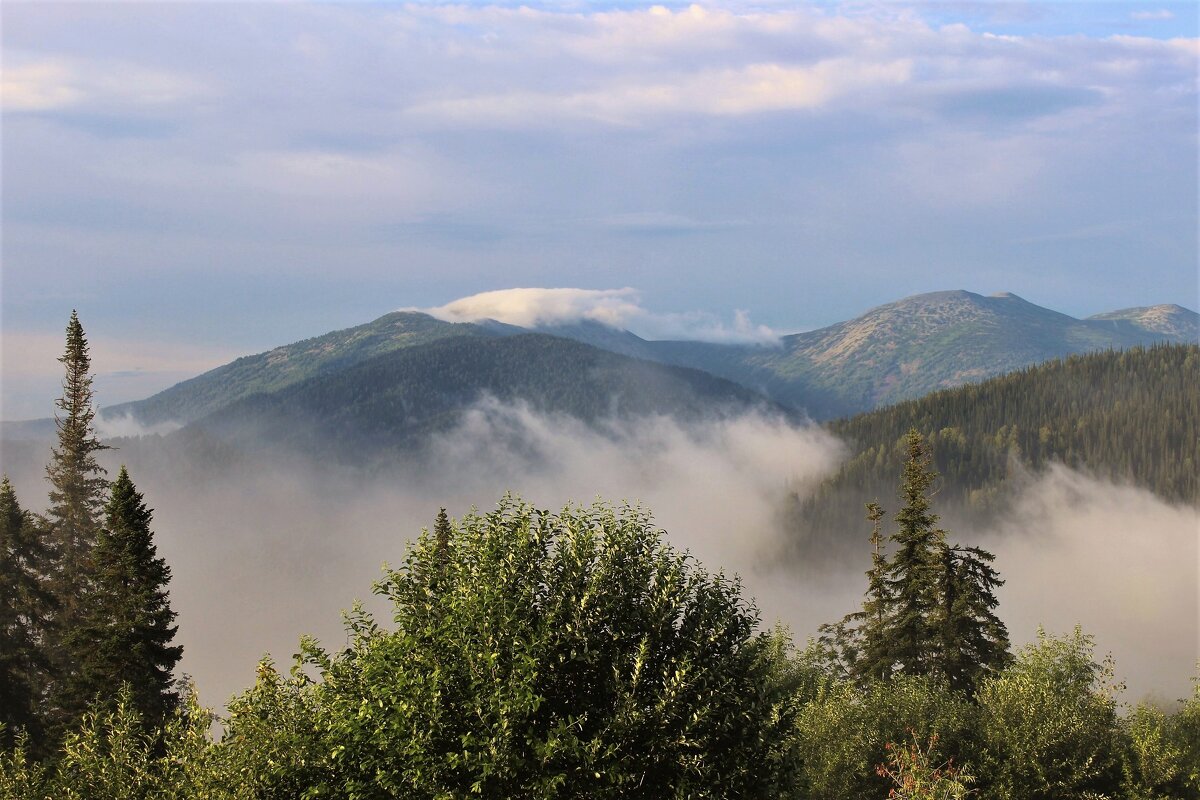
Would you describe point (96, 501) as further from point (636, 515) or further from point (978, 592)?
point (978, 592)

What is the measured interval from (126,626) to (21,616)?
2030cm

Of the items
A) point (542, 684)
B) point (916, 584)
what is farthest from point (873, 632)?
point (542, 684)

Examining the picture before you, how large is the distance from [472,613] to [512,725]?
135 inches

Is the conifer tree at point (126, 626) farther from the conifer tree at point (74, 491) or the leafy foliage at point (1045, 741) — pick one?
the leafy foliage at point (1045, 741)

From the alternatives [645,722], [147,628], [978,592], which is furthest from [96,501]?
[978,592]

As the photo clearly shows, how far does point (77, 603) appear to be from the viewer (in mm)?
60438

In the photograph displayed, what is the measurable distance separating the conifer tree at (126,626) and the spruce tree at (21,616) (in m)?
8.48

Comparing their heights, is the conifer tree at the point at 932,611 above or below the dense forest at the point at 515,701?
below

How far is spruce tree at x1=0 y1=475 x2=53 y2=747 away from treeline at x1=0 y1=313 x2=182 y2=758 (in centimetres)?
6

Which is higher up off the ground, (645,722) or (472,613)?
(472,613)

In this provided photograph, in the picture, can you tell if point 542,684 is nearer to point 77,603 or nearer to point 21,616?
point 77,603

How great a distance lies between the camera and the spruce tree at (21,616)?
179ft

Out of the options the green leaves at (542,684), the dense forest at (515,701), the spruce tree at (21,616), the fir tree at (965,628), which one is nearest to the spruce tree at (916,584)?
the fir tree at (965,628)

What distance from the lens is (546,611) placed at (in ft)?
94.9
